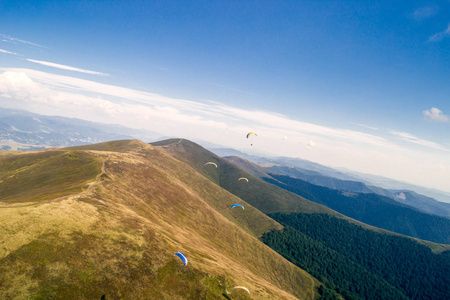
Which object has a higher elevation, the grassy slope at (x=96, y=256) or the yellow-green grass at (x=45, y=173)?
the grassy slope at (x=96, y=256)

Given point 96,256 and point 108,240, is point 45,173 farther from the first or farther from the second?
point 96,256

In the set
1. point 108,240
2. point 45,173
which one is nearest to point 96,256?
point 108,240

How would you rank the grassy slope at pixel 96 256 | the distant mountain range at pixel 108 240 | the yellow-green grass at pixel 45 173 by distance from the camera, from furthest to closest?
the yellow-green grass at pixel 45 173
the distant mountain range at pixel 108 240
the grassy slope at pixel 96 256

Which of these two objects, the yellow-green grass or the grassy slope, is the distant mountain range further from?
the yellow-green grass

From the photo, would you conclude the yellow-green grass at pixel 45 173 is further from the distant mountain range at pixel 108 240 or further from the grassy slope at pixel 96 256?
the grassy slope at pixel 96 256

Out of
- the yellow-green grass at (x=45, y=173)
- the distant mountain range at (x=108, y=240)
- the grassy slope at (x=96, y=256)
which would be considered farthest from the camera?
the yellow-green grass at (x=45, y=173)

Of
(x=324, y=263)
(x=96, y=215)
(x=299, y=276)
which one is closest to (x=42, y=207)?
(x=96, y=215)

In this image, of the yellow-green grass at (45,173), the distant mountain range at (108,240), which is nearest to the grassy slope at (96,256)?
the distant mountain range at (108,240)

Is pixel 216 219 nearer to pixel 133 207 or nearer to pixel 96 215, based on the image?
pixel 133 207
